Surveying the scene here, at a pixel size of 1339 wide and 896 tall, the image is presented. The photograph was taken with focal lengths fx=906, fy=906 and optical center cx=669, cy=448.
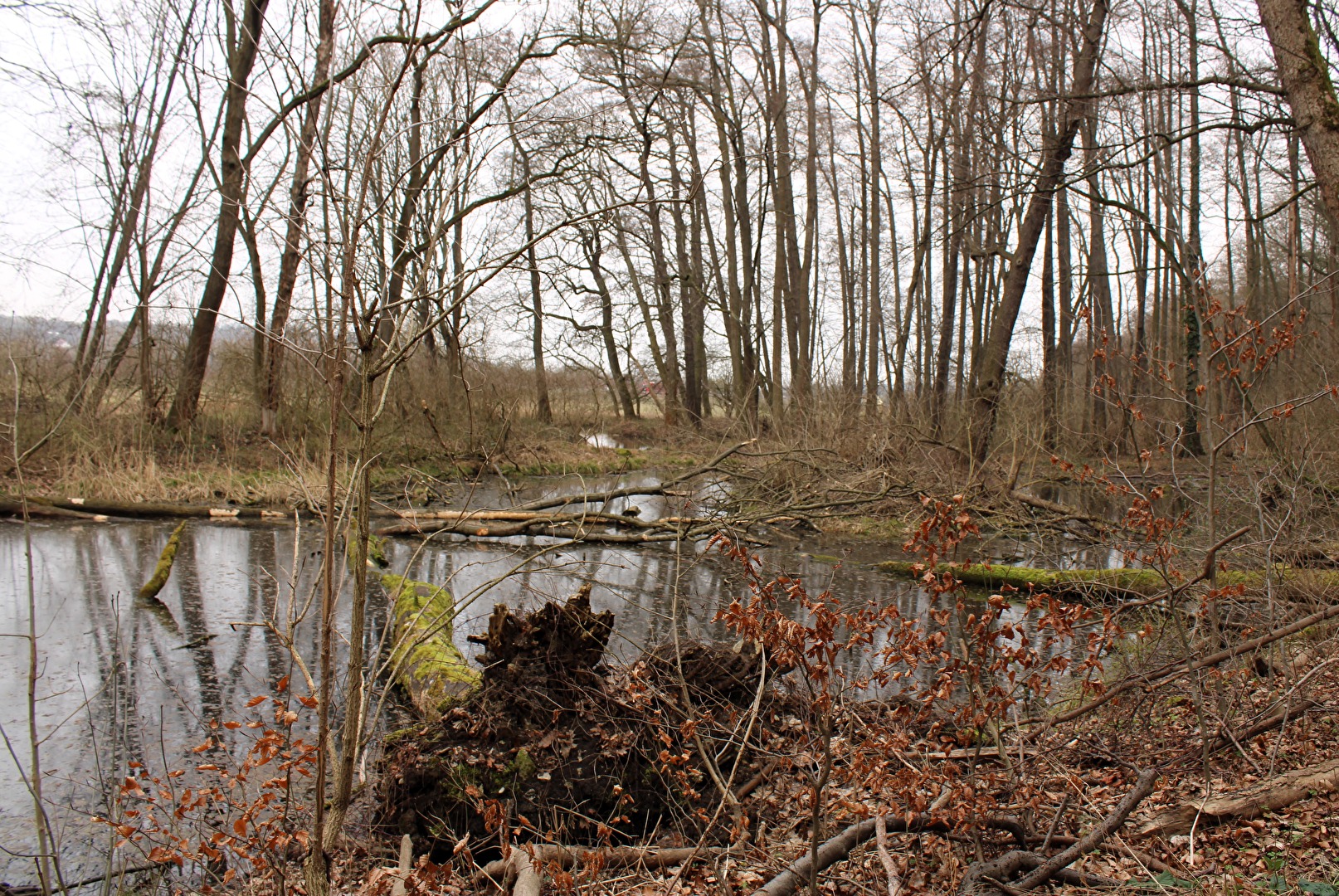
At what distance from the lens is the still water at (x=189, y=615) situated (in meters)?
4.30

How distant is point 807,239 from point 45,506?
54.9 feet

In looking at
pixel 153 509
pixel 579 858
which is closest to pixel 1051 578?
pixel 579 858

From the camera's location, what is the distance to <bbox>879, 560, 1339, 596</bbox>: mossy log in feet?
18.5

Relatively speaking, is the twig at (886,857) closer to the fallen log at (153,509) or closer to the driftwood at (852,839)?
the driftwood at (852,839)

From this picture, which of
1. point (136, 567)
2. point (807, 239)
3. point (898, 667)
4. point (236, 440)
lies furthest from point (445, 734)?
point (807, 239)

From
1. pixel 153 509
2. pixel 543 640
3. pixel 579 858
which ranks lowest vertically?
pixel 579 858

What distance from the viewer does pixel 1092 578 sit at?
7883mm

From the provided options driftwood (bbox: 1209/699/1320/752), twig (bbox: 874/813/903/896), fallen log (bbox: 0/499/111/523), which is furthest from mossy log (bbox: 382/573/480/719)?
fallen log (bbox: 0/499/111/523)

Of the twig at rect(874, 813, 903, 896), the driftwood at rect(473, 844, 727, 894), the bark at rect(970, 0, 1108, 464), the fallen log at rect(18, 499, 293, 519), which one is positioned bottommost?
the driftwood at rect(473, 844, 727, 894)

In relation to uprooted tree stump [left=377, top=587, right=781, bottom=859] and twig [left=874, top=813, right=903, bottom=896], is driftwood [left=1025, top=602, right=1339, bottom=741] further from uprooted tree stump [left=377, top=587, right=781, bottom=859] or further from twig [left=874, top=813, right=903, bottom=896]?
uprooted tree stump [left=377, top=587, right=781, bottom=859]

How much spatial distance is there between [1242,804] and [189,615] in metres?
7.28

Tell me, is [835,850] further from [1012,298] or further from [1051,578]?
[1012,298]

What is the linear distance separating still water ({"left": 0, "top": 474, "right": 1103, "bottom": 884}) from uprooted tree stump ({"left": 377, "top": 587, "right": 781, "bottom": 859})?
1.06ft

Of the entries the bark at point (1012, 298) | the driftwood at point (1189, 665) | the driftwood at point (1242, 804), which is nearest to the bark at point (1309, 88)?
the driftwood at point (1189, 665)
